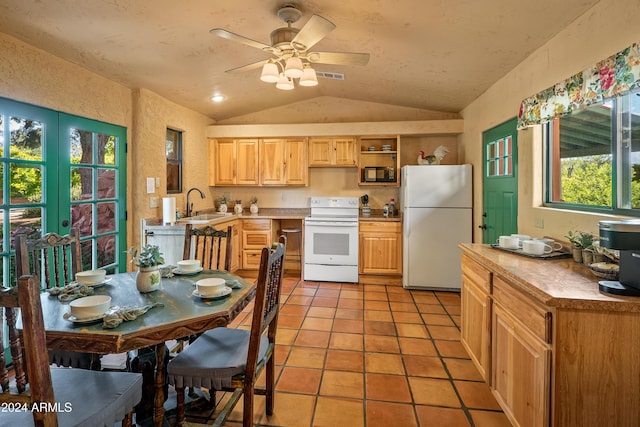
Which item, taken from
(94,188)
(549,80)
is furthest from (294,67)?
(94,188)

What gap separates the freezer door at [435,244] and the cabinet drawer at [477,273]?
63.6 inches

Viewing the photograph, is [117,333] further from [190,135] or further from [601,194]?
[190,135]

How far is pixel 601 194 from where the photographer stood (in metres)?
1.98

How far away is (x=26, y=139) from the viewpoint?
Result: 2404 mm

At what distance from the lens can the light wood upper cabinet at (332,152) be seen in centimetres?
481

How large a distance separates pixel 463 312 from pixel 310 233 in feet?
7.81

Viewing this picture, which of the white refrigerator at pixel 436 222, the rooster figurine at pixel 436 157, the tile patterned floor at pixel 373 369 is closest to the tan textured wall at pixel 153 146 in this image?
the tile patterned floor at pixel 373 369

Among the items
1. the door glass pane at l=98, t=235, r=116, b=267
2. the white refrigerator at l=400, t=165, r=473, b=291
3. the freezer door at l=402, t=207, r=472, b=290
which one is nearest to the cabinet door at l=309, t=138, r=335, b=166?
the white refrigerator at l=400, t=165, r=473, b=291

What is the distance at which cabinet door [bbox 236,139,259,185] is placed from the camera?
16.3 ft

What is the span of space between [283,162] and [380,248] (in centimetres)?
186

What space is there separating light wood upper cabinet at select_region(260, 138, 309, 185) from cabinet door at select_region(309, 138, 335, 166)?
0.10 meters

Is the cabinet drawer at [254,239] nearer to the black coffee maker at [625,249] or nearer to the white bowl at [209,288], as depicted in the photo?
the white bowl at [209,288]

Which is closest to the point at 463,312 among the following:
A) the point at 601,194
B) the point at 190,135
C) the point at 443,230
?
the point at 601,194

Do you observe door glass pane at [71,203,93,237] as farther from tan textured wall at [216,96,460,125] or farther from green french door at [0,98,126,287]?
tan textured wall at [216,96,460,125]
